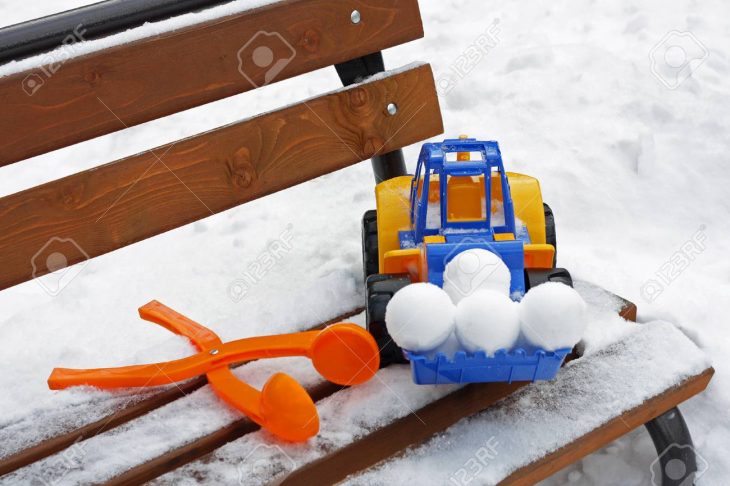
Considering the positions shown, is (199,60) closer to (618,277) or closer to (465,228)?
(465,228)

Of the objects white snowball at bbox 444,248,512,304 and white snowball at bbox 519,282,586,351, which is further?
white snowball at bbox 444,248,512,304

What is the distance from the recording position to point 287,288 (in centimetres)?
218

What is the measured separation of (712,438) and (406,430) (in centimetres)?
74

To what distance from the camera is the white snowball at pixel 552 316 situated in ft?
3.66

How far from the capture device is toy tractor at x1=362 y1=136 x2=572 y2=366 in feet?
4.44

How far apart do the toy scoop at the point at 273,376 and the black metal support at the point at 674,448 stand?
0.58 metres

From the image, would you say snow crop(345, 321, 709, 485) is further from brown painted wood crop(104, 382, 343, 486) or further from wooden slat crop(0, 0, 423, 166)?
wooden slat crop(0, 0, 423, 166)

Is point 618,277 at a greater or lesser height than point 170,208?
lesser

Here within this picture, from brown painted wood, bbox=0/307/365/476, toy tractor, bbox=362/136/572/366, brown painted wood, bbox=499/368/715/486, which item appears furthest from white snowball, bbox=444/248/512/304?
brown painted wood, bbox=0/307/365/476

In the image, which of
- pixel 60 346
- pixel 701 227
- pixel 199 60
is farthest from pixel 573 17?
pixel 60 346

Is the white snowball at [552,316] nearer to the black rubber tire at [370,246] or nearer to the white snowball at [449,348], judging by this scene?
the white snowball at [449,348]

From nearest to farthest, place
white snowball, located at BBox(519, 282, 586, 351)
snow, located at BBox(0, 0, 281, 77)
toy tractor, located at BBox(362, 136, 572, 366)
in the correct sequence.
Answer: white snowball, located at BBox(519, 282, 586, 351)
toy tractor, located at BBox(362, 136, 572, 366)
snow, located at BBox(0, 0, 281, 77)

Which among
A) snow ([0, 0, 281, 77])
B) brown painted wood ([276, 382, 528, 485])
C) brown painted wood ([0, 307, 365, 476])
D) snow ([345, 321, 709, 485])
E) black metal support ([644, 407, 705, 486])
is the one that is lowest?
black metal support ([644, 407, 705, 486])

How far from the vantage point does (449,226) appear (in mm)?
1472
